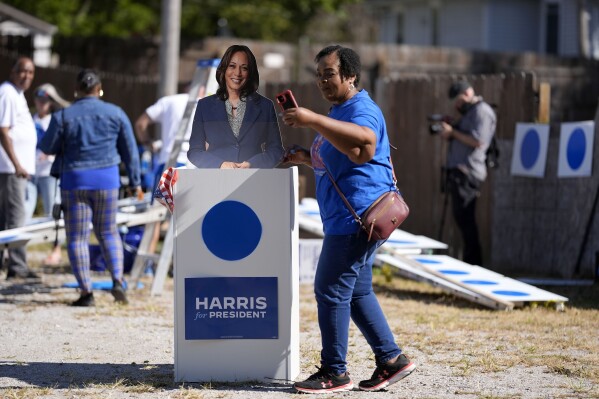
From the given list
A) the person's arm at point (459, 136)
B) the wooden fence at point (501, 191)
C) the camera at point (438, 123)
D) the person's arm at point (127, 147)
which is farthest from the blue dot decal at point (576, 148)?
the person's arm at point (127, 147)

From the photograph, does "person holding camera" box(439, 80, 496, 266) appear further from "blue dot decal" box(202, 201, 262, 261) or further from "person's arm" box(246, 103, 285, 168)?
"blue dot decal" box(202, 201, 262, 261)

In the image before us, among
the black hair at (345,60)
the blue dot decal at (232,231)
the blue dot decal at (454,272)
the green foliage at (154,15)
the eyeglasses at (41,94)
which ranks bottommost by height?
the blue dot decal at (454,272)

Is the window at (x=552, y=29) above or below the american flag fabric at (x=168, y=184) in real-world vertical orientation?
above

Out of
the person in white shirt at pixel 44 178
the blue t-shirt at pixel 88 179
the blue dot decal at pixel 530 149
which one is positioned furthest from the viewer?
the blue dot decal at pixel 530 149

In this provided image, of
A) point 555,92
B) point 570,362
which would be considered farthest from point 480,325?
point 555,92

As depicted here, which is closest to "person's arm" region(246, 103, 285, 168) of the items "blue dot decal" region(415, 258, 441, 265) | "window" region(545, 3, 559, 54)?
"blue dot decal" region(415, 258, 441, 265)

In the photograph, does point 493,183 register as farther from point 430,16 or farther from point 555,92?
point 430,16

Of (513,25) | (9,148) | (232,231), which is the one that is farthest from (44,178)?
(513,25)

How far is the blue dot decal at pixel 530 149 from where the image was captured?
494 inches

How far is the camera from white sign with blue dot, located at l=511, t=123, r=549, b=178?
1248 centimetres

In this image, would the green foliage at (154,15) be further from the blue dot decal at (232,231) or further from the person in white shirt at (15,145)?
the blue dot decal at (232,231)

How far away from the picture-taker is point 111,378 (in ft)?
22.1

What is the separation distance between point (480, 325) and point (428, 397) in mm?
2734

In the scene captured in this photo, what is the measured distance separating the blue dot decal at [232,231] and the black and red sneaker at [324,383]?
788 millimetres
